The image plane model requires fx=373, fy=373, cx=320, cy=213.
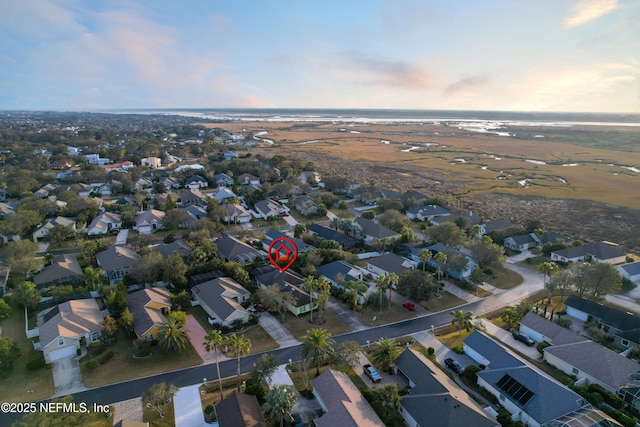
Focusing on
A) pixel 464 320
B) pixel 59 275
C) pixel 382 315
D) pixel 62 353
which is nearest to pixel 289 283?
pixel 382 315

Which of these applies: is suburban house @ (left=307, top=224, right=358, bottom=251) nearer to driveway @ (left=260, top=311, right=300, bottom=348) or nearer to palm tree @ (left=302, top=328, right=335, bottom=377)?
driveway @ (left=260, top=311, right=300, bottom=348)

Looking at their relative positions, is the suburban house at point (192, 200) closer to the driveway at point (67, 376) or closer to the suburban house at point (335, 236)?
the suburban house at point (335, 236)

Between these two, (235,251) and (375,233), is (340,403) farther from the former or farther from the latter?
(375,233)

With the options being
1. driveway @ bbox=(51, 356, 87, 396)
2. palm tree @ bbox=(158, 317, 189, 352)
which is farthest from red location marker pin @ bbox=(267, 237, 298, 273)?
driveway @ bbox=(51, 356, 87, 396)

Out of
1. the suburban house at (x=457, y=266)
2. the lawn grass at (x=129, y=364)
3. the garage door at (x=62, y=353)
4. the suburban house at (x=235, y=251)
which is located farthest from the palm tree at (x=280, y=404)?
the suburban house at (x=457, y=266)

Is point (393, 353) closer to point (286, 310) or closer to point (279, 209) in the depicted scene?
point (286, 310)
